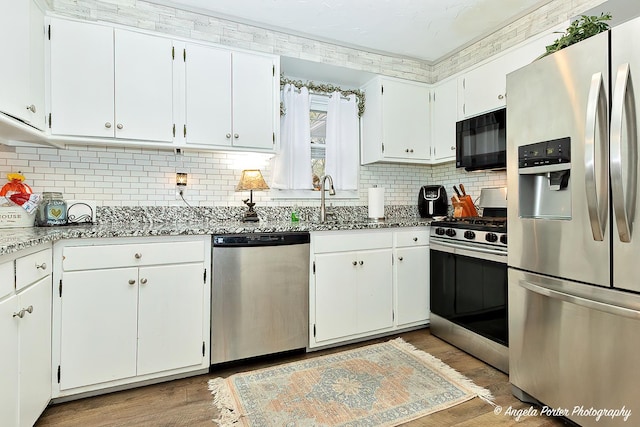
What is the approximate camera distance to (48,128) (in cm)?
205

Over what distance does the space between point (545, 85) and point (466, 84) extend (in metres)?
1.33

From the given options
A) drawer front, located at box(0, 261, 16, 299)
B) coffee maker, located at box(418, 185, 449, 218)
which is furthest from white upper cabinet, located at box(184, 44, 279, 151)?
coffee maker, located at box(418, 185, 449, 218)

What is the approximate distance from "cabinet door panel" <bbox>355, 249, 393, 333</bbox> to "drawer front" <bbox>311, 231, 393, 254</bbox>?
56 millimetres

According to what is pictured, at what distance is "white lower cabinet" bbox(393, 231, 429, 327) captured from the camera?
273cm

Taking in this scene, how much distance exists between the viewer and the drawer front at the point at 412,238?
2727 mm

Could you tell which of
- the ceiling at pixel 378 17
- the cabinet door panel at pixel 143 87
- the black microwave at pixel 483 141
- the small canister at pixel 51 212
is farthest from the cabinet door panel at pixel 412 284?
the small canister at pixel 51 212

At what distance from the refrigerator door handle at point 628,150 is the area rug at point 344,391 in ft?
3.96

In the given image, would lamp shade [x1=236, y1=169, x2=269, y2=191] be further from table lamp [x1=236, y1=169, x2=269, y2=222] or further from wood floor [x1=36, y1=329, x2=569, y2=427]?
wood floor [x1=36, y1=329, x2=569, y2=427]

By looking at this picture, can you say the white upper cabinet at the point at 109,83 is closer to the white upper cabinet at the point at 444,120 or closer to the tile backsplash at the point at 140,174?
the tile backsplash at the point at 140,174

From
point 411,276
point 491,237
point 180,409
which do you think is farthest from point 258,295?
point 491,237

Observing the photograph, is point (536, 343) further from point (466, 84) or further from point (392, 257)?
point (466, 84)

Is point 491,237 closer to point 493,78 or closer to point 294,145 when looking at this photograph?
point 493,78

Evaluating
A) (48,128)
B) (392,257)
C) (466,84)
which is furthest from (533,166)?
(48,128)

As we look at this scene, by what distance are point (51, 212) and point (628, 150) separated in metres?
3.11
